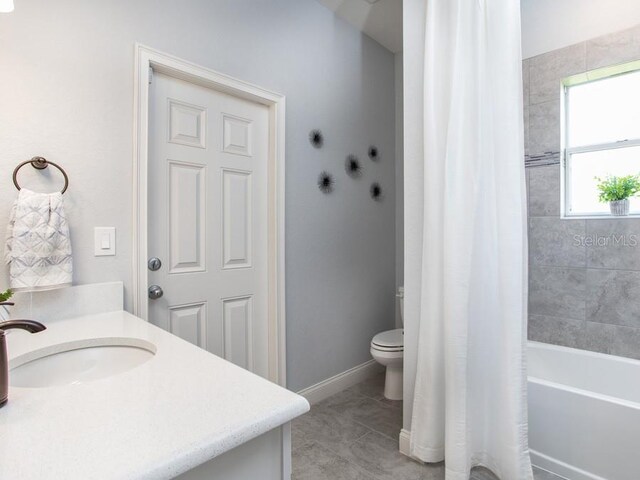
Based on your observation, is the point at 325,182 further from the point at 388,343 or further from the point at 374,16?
the point at 374,16

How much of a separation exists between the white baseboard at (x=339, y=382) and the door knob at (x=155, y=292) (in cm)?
110

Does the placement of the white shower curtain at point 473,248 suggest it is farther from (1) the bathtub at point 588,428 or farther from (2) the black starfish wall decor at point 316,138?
(2) the black starfish wall decor at point 316,138

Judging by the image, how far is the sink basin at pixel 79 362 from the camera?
1.00 meters

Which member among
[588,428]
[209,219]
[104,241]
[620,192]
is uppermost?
[620,192]

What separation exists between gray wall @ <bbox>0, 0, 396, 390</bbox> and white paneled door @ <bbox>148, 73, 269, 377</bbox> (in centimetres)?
16

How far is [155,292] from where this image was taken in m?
1.72

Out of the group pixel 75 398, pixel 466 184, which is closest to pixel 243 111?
pixel 466 184

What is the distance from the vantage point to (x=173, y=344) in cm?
102

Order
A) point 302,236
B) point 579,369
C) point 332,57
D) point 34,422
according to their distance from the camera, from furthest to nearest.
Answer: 1. point 332,57
2. point 302,236
3. point 579,369
4. point 34,422

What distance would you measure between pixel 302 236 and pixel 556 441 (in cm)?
168

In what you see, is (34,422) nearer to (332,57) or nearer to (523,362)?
(523,362)

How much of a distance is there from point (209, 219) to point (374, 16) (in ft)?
6.42

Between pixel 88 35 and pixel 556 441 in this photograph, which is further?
pixel 556 441

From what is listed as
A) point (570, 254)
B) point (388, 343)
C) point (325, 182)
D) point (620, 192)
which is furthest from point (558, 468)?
point (325, 182)
